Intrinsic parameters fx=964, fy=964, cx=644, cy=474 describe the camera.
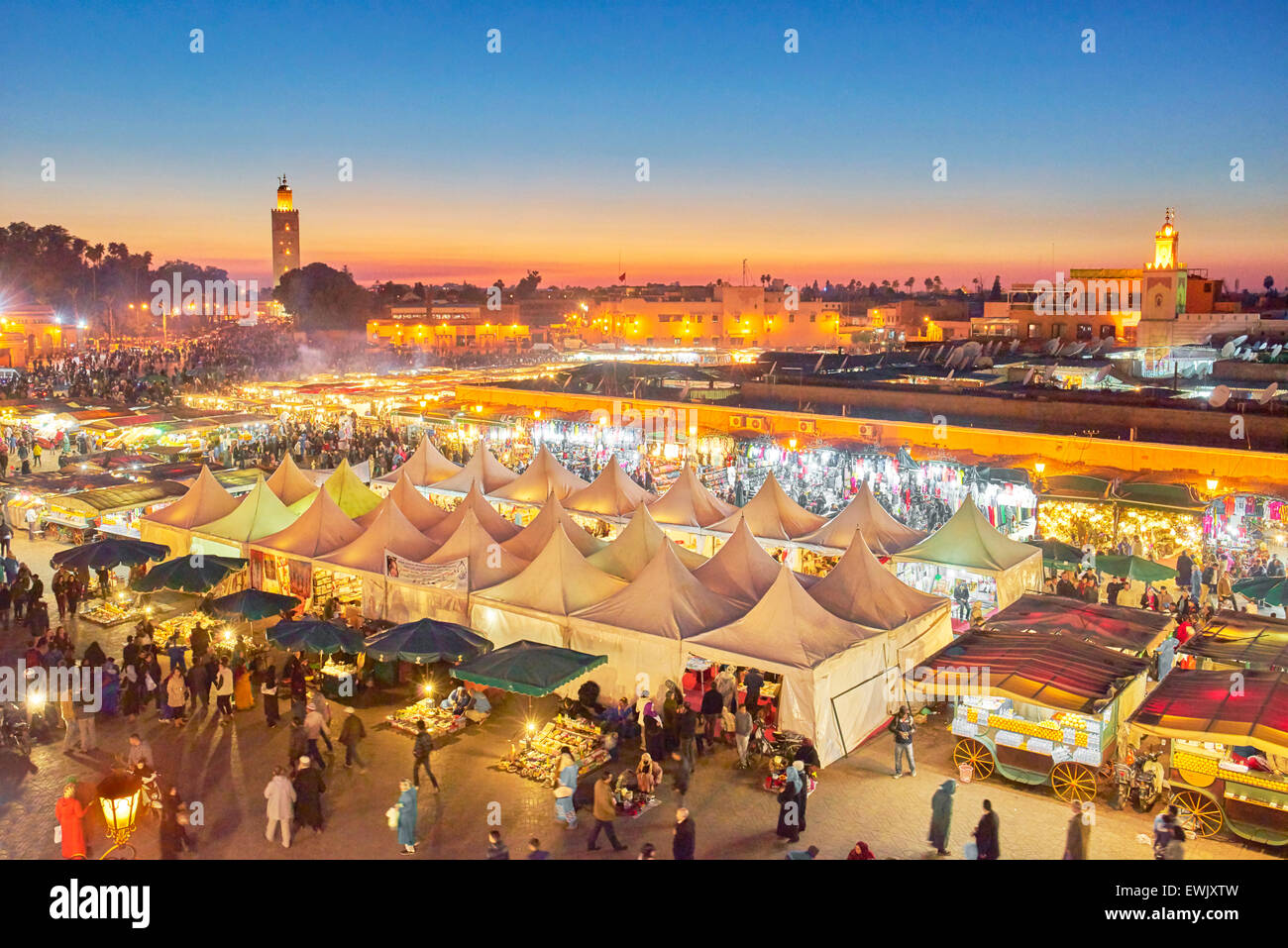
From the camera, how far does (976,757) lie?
30.1 ft

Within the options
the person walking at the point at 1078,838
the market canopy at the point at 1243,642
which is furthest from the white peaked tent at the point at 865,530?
the person walking at the point at 1078,838

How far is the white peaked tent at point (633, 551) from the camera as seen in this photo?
12500mm

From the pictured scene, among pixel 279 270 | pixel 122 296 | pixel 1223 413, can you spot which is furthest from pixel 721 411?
pixel 279 270

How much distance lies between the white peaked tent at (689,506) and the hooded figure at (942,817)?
843cm

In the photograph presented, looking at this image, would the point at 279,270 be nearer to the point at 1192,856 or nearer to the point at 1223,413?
the point at 1223,413

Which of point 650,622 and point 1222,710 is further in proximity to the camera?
point 650,622

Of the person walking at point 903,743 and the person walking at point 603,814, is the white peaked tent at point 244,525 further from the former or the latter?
the person walking at point 903,743

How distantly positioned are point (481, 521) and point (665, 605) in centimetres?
412

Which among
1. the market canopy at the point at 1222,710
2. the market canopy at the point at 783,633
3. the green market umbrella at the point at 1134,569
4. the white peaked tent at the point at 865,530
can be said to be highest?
the white peaked tent at the point at 865,530

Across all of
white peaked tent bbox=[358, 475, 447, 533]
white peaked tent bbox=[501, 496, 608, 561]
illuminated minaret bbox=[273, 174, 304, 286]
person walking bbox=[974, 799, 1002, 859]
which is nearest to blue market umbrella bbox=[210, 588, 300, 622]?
white peaked tent bbox=[358, 475, 447, 533]

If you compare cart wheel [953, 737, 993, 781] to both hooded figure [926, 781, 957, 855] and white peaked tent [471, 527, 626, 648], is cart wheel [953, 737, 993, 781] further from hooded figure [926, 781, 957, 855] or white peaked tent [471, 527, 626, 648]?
white peaked tent [471, 527, 626, 648]

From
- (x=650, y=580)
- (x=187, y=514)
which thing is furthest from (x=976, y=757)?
(x=187, y=514)

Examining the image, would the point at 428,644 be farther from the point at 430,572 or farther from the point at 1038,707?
the point at 1038,707

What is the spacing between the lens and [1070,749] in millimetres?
8797
